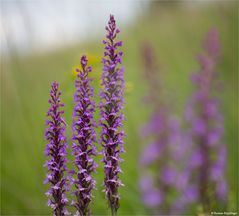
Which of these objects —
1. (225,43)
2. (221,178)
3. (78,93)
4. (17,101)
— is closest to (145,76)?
(221,178)

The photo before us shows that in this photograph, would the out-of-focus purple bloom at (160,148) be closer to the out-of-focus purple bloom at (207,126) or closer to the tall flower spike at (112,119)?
the out-of-focus purple bloom at (207,126)

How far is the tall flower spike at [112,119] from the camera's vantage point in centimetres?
224

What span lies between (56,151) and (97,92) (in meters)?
3.22

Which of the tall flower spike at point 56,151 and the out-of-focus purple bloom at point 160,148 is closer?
the tall flower spike at point 56,151

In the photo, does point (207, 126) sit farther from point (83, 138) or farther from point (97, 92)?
point (83, 138)

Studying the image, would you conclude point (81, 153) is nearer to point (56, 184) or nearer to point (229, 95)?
point (56, 184)

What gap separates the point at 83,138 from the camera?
2.18 m

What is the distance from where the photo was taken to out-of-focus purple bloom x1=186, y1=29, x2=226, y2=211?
4297 mm

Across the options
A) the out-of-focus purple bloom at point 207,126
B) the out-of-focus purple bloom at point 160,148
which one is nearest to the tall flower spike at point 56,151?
the out-of-focus purple bloom at point 207,126

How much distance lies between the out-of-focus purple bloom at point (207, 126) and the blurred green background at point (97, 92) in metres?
0.21

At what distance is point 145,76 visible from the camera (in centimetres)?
474

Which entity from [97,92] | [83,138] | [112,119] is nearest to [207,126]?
[97,92]

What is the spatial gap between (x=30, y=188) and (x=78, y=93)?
382 centimetres

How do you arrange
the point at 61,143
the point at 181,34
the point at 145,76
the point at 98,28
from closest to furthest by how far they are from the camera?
the point at 61,143, the point at 145,76, the point at 98,28, the point at 181,34
